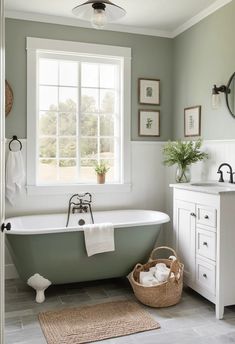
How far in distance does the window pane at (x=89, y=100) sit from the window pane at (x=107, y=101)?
6 centimetres

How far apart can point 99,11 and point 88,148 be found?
1.80 meters

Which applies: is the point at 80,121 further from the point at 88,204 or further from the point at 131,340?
the point at 131,340

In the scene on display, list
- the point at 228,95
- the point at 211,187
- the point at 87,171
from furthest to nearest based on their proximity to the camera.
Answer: the point at 87,171 → the point at 228,95 → the point at 211,187

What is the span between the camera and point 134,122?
4344 millimetres

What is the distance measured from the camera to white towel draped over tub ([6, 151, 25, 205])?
12.4 feet

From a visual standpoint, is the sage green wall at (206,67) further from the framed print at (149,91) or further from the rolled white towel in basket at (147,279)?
the rolled white towel in basket at (147,279)

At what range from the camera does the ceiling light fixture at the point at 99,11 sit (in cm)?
279

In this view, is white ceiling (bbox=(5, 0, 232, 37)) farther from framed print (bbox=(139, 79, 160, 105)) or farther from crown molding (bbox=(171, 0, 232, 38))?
framed print (bbox=(139, 79, 160, 105))

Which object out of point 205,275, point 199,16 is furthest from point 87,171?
point 199,16

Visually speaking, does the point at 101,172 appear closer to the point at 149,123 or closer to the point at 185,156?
the point at 149,123

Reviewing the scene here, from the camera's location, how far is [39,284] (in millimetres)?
3205

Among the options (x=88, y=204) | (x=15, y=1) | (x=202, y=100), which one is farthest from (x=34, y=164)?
(x=202, y=100)

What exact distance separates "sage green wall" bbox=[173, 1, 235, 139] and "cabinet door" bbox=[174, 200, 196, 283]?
2.69ft

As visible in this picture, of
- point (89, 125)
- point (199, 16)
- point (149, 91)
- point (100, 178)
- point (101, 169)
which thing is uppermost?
point (199, 16)
